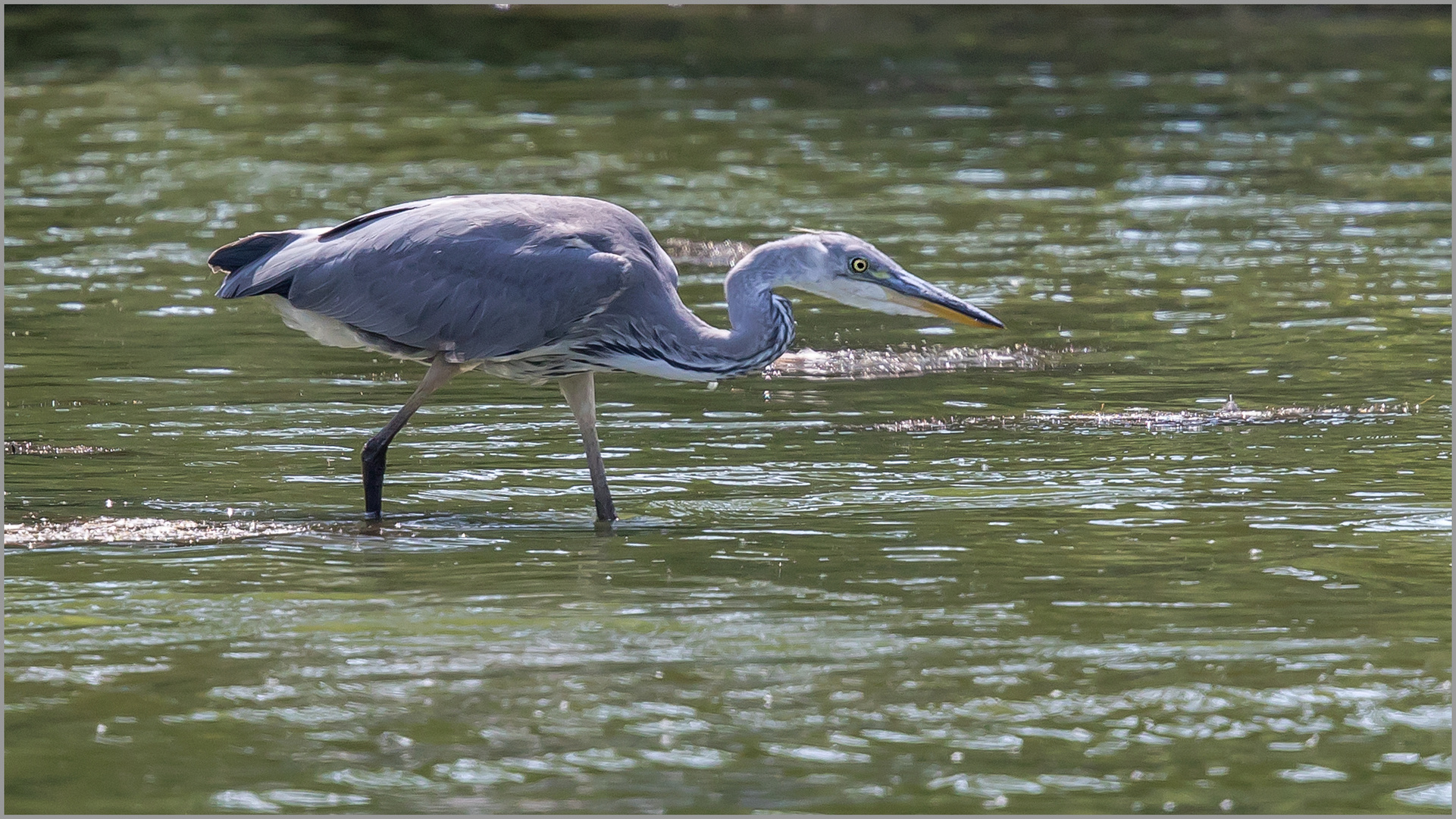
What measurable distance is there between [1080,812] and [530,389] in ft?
24.0

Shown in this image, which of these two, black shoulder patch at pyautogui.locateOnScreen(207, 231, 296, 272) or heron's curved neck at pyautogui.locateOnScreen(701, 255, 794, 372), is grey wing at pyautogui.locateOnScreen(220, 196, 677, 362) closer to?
black shoulder patch at pyautogui.locateOnScreen(207, 231, 296, 272)

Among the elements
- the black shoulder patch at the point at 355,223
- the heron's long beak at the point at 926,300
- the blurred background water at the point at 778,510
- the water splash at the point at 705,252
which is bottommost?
the blurred background water at the point at 778,510

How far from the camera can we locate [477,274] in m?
9.28

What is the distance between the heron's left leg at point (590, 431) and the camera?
932 cm

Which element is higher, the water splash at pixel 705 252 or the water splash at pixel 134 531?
the water splash at pixel 705 252

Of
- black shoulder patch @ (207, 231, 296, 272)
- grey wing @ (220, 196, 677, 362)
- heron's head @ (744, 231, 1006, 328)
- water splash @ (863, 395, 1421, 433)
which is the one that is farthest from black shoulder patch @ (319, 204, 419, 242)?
water splash @ (863, 395, 1421, 433)

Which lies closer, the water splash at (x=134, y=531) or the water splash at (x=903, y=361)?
the water splash at (x=134, y=531)

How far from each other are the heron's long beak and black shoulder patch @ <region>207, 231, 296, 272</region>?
2.94 m

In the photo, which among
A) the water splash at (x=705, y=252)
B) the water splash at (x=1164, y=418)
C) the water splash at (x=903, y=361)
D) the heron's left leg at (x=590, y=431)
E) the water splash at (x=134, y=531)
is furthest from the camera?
the water splash at (x=705, y=252)

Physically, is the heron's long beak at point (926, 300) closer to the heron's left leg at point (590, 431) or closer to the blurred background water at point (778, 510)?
the blurred background water at point (778, 510)

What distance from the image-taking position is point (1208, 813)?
5.95m

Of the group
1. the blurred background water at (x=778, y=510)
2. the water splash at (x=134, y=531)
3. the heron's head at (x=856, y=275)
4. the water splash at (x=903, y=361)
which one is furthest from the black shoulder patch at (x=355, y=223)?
the water splash at (x=903, y=361)

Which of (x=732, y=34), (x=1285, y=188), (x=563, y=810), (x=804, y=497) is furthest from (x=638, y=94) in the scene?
(x=563, y=810)

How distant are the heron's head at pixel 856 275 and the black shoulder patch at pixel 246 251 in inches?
94.5
